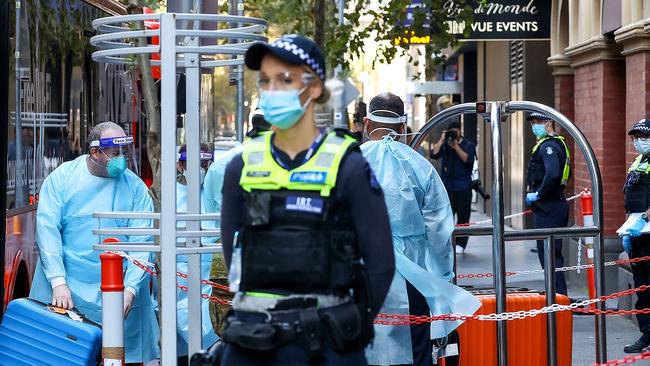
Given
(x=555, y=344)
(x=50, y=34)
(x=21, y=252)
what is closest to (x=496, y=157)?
(x=555, y=344)

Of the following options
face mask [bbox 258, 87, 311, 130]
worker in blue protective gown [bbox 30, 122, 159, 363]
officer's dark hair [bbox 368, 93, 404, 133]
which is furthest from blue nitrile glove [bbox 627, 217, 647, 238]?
face mask [bbox 258, 87, 311, 130]

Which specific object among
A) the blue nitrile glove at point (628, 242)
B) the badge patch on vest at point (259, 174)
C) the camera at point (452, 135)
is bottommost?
the blue nitrile glove at point (628, 242)

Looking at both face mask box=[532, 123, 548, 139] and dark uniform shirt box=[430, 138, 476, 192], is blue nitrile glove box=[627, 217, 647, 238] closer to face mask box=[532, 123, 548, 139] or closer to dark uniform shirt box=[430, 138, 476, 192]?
face mask box=[532, 123, 548, 139]

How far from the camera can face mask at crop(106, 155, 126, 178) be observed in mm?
7305

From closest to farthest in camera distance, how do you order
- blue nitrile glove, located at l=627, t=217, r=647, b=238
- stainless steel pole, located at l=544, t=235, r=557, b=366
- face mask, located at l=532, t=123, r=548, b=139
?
stainless steel pole, located at l=544, t=235, r=557, b=366
blue nitrile glove, located at l=627, t=217, r=647, b=238
face mask, located at l=532, t=123, r=548, b=139

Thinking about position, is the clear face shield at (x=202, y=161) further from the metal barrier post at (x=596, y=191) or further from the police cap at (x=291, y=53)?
the police cap at (x=291, y=53)

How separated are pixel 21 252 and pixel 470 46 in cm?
2230

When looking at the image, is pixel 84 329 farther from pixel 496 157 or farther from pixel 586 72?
pixel 586 72

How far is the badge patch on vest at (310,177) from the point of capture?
4.02 m

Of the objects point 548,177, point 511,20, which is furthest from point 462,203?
point 548,177

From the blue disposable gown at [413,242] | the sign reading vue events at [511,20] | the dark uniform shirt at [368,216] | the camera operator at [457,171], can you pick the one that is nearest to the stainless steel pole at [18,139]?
the blue disposable gown at [413,242]

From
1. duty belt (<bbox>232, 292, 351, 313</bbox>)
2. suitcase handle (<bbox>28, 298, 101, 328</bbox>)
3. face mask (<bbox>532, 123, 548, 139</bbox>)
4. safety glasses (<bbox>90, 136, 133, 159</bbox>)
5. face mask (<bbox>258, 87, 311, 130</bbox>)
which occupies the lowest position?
suitcase handle (<bbox>28, 298, 101, 328</bbox>)

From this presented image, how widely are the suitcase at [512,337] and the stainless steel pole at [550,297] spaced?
4cm

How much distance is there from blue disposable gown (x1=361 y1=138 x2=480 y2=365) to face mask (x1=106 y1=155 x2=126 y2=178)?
54.0 inches
